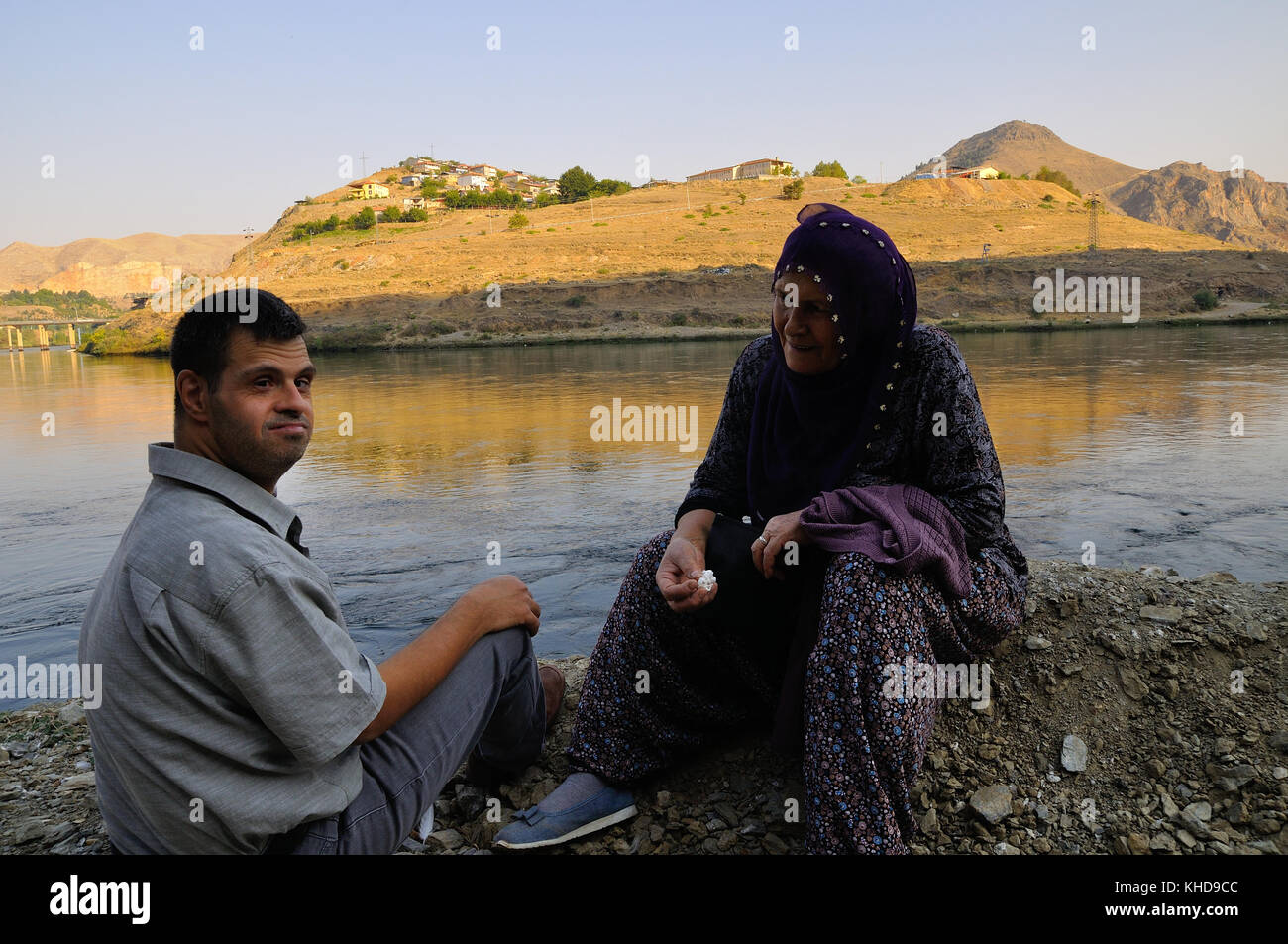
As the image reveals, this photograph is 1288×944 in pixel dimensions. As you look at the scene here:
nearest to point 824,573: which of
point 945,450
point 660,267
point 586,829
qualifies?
point 945,450

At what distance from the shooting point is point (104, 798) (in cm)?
197

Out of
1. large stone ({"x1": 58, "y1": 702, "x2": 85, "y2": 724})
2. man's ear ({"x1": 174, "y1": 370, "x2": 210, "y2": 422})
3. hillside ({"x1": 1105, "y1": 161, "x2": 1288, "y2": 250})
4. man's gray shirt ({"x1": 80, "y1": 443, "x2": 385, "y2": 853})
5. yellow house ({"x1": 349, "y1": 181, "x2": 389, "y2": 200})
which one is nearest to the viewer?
man's gray shirt ({"x1": 80, "y1": 443, "x2": 385, "y2": 853})

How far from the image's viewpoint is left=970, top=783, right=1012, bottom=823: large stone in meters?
2.59

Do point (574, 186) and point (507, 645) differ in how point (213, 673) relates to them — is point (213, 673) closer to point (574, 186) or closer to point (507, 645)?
point (507, 645)

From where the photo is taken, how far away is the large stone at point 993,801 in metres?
2.59

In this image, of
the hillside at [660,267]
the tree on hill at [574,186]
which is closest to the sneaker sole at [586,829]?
the hillside at [660,267]

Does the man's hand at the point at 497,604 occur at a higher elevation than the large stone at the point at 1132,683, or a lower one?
higher

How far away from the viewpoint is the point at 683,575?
8.70 feet

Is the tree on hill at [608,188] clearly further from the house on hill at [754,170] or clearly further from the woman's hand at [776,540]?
the woman's hand at [776,540]

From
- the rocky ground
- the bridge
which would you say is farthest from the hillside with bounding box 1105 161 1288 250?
the rocky ground

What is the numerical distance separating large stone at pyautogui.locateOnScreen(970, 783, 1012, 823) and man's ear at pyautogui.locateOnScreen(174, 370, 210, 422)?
7.25ft

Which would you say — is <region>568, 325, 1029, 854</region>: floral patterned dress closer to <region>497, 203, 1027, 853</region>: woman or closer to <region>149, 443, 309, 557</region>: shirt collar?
<region>497, 203, 1027, 853</region>: woman

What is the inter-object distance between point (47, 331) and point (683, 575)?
110 m

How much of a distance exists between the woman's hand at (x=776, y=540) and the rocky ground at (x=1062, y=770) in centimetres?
73
